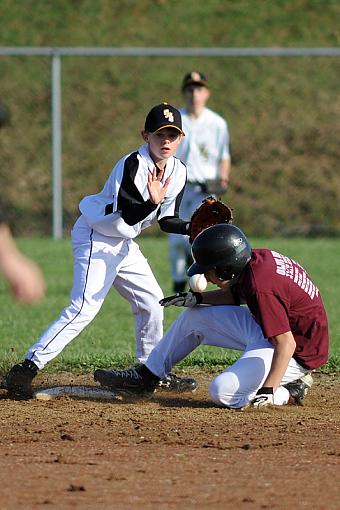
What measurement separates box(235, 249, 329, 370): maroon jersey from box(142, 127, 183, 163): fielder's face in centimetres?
84

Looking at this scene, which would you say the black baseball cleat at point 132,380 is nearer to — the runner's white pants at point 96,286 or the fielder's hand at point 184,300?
the runner's white pants at point 96,286

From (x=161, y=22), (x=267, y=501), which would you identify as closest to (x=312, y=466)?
(x=267, y=501)

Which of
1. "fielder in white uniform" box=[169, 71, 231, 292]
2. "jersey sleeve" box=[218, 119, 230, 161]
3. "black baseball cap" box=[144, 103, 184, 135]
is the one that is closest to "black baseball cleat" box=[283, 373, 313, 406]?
"black baseball cap" box=[144, 103, 184, 135]

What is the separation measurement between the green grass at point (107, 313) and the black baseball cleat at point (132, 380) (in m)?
0.97

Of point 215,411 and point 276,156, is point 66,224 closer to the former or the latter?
point 276,156

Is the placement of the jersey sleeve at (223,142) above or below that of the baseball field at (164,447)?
above

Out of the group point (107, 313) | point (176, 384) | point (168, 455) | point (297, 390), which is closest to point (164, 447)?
point (168, 455)

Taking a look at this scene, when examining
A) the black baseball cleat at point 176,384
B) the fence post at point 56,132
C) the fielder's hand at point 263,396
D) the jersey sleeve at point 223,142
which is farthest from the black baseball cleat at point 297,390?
the fence post at point 56,132

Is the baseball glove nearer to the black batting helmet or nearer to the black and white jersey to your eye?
the black and white jersey

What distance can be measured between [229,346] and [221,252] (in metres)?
0.82

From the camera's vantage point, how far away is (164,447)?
201 inches

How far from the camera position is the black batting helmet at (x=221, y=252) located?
230 inches

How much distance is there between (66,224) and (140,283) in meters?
10.8

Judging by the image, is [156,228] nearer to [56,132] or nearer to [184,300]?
[56,132]
